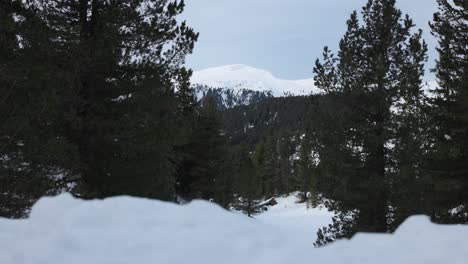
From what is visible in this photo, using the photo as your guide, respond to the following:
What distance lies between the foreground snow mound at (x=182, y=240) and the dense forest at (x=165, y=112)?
11.6 feet

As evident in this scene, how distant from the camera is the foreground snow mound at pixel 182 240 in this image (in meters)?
3.63

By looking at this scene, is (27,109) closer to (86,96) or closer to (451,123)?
(86,96)

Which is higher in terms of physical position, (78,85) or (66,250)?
(78,85)

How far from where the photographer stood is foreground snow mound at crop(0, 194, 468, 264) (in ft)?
11.9

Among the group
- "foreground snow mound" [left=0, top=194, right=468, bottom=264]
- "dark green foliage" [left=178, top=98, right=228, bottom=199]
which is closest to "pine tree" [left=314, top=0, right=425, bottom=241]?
"foreground snow mound" [left=0, top=194, right=468, bottom=264]

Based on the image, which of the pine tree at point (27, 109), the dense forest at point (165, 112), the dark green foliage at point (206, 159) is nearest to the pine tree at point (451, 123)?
the dense forest at point (165, 112)

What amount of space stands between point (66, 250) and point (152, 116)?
5.58 metres

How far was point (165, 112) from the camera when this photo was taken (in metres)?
9.80

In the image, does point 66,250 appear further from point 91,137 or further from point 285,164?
point 285,164

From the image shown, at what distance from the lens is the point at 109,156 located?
936cm

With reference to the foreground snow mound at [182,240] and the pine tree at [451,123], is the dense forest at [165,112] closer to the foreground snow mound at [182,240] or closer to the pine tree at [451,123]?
the pine tree at [451,123]

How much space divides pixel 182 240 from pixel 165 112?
6119 millimetres

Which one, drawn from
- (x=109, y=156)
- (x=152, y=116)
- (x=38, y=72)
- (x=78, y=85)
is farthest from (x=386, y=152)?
(x=38, y=72)

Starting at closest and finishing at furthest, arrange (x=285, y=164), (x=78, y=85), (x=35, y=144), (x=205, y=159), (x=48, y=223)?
(x=48, y=223)
(x=35, y=144)
(x=78, y=85)
(x=205, y=159)
(x=285, y=164)
